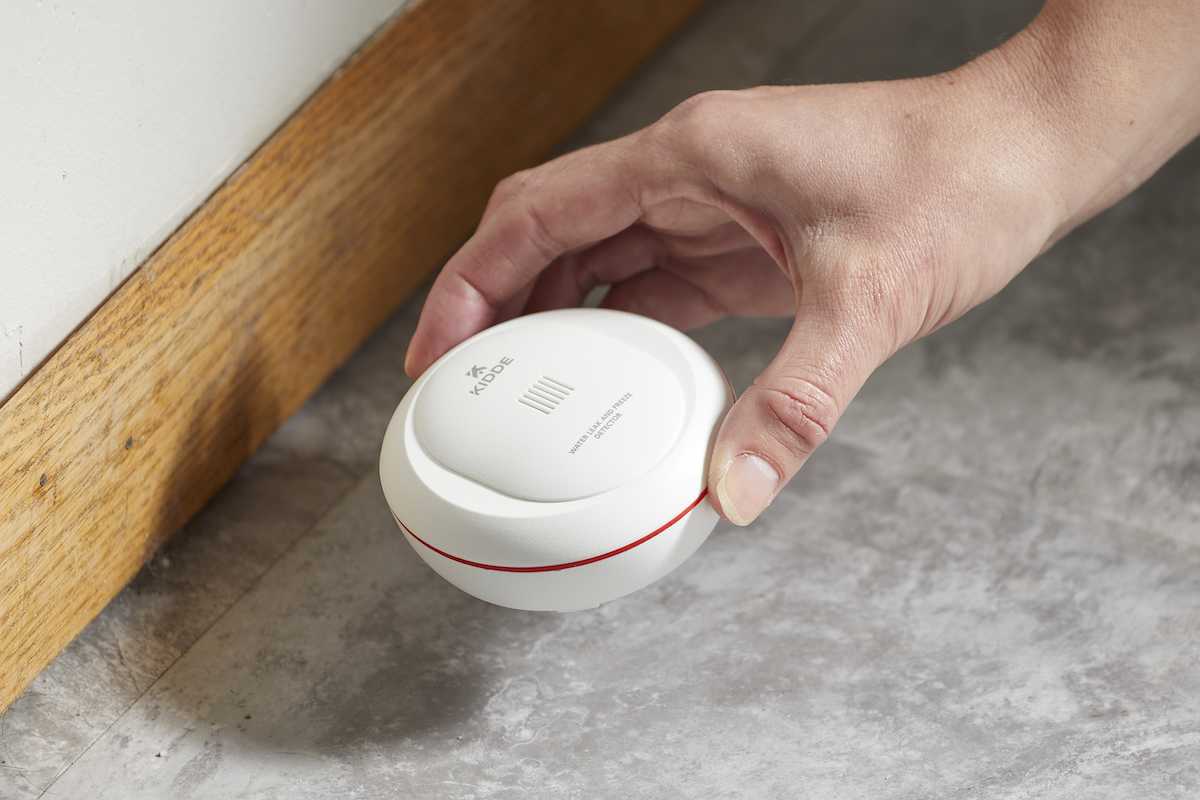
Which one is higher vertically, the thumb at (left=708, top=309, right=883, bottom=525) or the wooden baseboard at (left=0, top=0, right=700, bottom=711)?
the wooden baseboard at (left=0, top=0, right=700, bottom=711)

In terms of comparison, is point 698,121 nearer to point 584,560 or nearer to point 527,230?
point 527,230

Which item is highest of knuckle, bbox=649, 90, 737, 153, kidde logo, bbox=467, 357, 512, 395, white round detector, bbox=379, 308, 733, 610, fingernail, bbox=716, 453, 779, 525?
knuckle, bbox=649, 90, 737, 153

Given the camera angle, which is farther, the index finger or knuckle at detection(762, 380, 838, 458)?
the index finger

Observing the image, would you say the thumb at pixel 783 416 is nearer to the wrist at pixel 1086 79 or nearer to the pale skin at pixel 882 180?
the pale skin at pixel 882 180

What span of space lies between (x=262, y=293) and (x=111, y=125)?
8.2 inches

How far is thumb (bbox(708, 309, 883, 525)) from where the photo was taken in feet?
2.25

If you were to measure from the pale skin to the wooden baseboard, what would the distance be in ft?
0.62

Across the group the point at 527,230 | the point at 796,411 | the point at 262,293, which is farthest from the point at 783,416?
the point at 262,293

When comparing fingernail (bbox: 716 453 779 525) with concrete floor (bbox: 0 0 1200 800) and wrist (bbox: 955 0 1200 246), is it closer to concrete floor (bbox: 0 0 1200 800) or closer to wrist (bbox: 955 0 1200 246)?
concrete floor (bbox: 0 0 1200 800)

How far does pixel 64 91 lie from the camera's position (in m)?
A: 0.67

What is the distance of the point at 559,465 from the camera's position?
2.22 feet

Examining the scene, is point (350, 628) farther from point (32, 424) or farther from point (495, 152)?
point (495, 152)

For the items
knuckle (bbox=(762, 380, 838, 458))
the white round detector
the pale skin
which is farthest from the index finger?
knuckle (bbox=(762, 380, 838, 458))

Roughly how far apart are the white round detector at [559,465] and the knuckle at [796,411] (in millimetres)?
45
